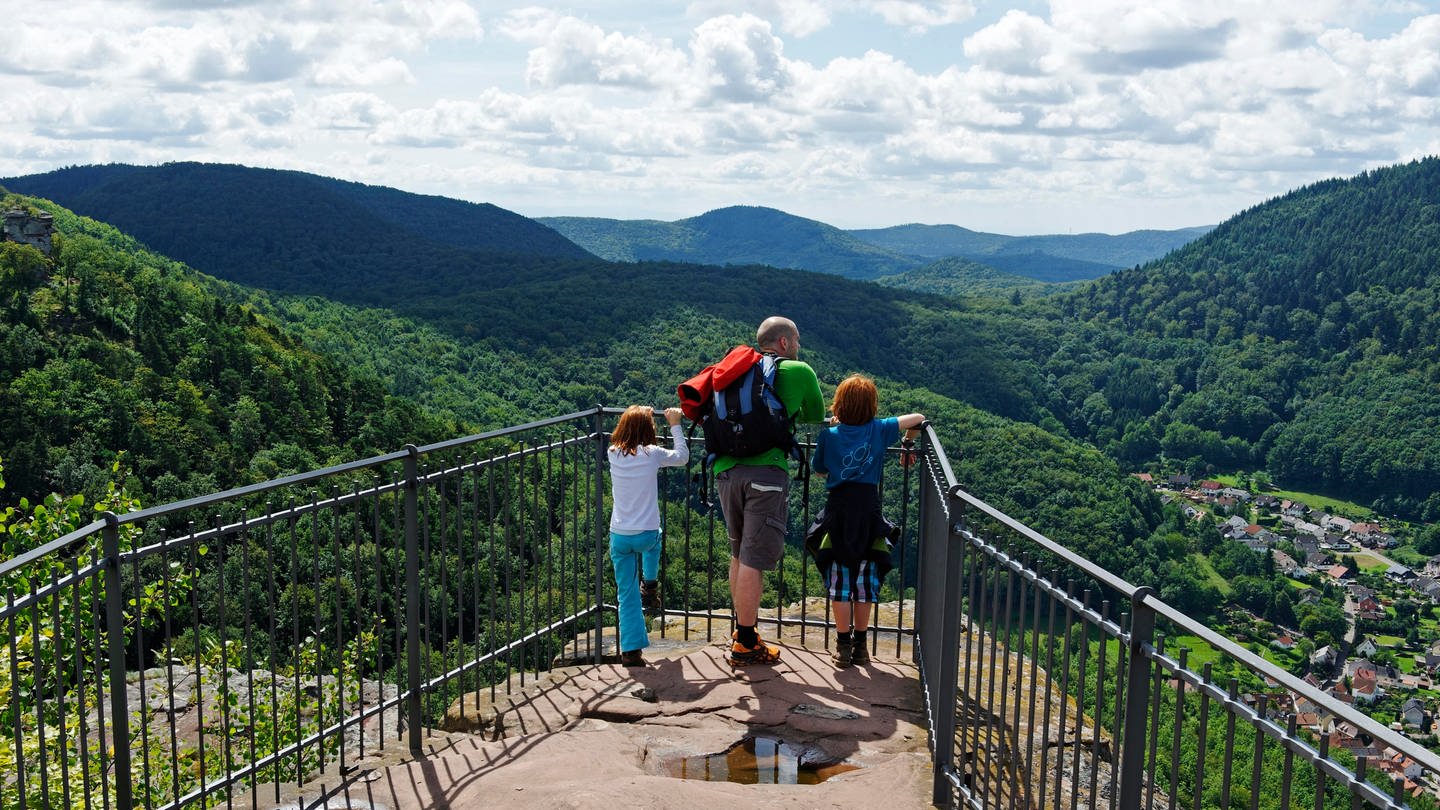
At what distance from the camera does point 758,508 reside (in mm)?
5660

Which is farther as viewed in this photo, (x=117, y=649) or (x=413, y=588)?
(x=413, y=588)

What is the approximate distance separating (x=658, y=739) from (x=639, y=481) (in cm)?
135

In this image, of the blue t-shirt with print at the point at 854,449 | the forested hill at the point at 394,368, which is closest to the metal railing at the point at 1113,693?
the blue t-shirt with print at the point at 854,449

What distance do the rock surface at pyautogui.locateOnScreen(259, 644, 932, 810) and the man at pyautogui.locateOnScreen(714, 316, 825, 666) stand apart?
0.57 meters

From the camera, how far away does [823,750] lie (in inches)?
198

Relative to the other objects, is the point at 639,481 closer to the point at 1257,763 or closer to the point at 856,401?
the point at 856,401

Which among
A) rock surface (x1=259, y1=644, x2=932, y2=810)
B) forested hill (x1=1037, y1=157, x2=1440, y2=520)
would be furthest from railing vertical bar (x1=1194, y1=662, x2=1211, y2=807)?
forested hill (x1=1037, y1=157, x2=1440, y2=520)

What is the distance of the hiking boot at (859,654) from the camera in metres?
6.00

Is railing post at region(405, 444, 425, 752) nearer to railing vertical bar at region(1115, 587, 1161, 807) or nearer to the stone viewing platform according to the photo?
the stone viewing platform

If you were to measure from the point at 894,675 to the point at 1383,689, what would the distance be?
6194 cm

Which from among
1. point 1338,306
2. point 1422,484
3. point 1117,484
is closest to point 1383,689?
point 1117,484

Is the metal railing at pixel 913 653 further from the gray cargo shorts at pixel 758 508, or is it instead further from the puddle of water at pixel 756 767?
the puddle of water at pixel 756 767

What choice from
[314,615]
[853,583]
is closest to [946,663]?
[853,583]

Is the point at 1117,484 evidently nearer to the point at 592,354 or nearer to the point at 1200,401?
the point at 592,354
